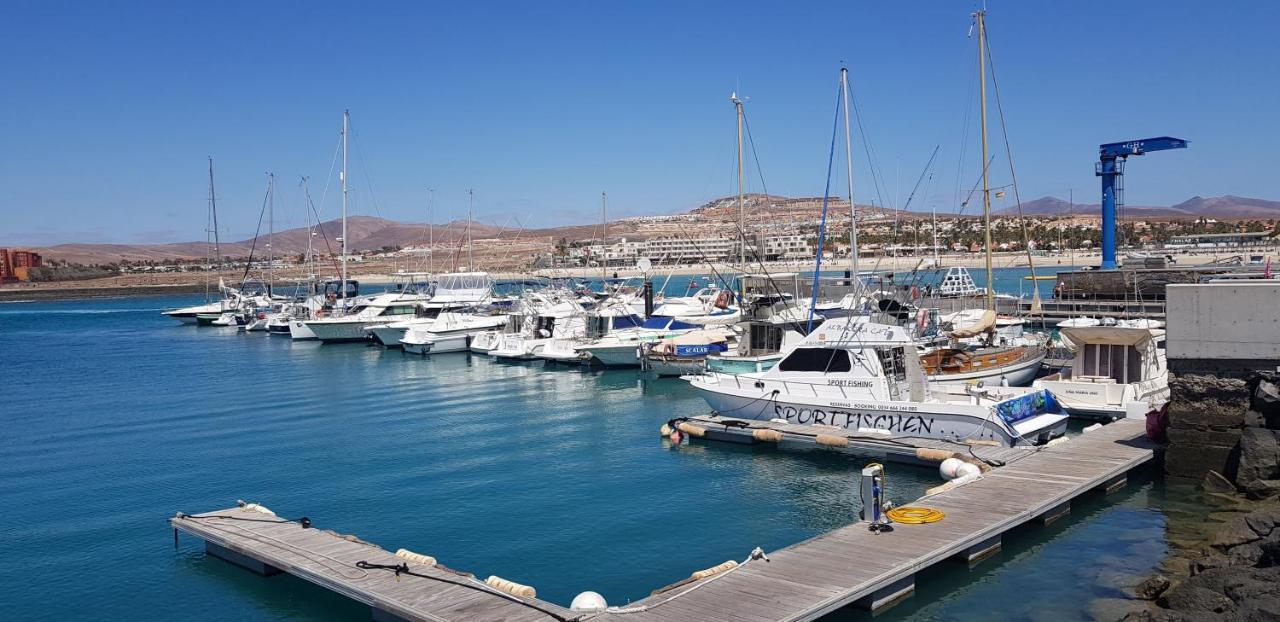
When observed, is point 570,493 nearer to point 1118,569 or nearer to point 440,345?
point 1118,569

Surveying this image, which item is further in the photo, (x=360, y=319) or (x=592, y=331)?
(x=360, y=319)

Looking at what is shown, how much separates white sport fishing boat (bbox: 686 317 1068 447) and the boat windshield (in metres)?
0.03

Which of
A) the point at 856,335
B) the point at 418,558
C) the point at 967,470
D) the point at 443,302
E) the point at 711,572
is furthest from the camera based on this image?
the point at 443,302

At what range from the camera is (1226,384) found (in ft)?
59.1

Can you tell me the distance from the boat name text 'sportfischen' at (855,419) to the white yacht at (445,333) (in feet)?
100

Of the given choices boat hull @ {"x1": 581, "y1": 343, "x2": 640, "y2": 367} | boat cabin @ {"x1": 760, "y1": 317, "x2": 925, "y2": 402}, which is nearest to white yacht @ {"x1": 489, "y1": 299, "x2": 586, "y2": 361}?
boat hull @ {"x1": 581, "y1": 343, "x2": 640, "y2": 367}

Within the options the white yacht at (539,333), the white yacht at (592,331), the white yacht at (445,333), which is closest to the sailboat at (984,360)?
the white yacht at (592,331)

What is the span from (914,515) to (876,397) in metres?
8.36

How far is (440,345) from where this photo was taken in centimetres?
5281

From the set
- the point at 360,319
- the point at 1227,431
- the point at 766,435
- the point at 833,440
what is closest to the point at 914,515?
the point at 833,440

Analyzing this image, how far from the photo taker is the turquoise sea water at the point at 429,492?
15.8 meters

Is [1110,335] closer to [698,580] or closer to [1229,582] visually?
[1229,582]

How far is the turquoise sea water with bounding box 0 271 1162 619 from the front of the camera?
620 inches

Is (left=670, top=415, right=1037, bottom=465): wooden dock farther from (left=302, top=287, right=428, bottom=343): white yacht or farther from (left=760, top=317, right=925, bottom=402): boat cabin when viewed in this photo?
(left=302, top=287, right=428, bottom=343): white yacht
